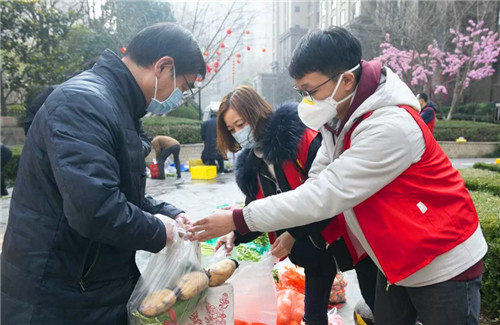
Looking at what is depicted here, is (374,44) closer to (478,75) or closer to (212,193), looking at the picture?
(478,75)

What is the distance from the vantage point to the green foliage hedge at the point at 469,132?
49.0 ft

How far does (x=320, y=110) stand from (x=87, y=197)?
103 cm

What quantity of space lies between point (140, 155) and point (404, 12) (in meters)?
19.8

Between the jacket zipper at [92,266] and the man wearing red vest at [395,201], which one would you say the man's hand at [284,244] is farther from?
the jacket zipper at [92,266]

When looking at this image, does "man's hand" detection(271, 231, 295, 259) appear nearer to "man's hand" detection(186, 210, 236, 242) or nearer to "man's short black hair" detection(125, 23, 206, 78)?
"man's hand" detection(186, 210, 236, 242)

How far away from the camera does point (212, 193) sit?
784cm

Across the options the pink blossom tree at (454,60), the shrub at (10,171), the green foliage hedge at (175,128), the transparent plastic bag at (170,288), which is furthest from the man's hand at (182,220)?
the pink blossom tree at (454,60)

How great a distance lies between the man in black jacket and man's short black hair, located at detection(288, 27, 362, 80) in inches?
18.0

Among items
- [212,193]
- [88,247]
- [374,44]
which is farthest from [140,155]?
[374,44]

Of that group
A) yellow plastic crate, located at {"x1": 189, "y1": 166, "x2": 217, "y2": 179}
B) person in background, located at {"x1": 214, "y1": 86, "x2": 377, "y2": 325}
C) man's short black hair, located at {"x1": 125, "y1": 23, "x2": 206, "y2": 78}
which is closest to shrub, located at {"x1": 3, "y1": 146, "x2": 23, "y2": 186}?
yellow plastic crate, located at {"x1": 189, "y1": 166, "x2": 217, "y2": 179}

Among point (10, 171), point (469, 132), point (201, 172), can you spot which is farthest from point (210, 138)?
point (469, 132)

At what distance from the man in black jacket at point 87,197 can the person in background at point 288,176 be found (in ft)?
2.42

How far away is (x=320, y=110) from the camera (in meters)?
1.65

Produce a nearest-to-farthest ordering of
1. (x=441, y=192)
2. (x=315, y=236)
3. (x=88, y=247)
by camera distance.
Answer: (x=88, y=247), (x=441, y=192), (x=315, y=236)
